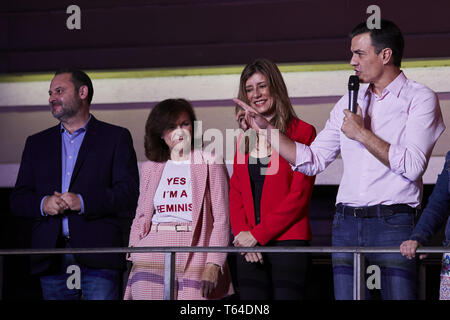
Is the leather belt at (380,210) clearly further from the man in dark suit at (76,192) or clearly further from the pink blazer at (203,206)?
the man in dark suit at (76,192)

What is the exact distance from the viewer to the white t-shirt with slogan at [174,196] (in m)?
3.40

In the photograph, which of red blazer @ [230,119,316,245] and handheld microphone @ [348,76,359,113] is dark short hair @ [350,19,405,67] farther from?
red blazer @ [230,119,316,245]

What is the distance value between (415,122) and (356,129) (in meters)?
0.24

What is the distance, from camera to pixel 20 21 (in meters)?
5.15

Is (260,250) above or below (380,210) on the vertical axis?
below

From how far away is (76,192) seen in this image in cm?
360

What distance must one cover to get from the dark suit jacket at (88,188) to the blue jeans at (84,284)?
35 millimetres

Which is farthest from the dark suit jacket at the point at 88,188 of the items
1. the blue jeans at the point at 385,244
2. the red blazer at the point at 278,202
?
the blue jeans at the point at 385,244

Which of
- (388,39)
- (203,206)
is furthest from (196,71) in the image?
(388,39)

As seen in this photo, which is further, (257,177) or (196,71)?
(196,71)

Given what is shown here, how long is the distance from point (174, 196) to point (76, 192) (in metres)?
0.47

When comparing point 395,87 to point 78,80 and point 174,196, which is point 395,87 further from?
point 78,80
